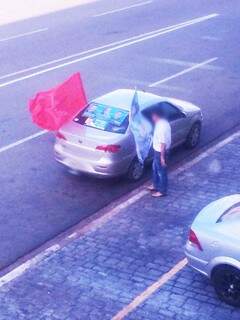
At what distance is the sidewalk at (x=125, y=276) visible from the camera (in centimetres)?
840

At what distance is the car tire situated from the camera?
827 centimetres

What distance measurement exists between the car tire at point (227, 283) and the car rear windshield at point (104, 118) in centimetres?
416

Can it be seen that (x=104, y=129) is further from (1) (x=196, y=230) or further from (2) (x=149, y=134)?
(1) (x=196, y=230)

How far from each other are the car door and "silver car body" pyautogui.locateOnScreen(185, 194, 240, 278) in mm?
4115

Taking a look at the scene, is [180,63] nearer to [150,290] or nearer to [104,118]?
[104,118]

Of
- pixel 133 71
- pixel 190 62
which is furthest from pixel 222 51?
pixel 133 71

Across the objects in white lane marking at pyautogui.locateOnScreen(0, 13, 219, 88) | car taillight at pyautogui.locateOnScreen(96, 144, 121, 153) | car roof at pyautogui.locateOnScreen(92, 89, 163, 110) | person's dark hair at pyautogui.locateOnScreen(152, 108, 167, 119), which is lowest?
white lane marking at pyautogui.locateOnScreen(0, 13, 219, 88)

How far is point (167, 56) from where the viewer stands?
20.8 metres

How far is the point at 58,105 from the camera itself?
1368cm

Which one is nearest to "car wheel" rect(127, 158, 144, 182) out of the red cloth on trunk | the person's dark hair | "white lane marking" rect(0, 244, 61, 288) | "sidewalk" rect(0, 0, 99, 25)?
the person's dark hair

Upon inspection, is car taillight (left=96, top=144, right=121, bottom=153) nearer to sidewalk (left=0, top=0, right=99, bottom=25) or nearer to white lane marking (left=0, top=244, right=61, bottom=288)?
white lane marking (left=0, top=244, right=61, bottom=288)

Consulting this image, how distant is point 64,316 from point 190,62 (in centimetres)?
1328

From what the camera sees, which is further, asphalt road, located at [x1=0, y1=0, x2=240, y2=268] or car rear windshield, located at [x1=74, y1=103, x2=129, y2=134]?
car rear windshield, located at [x1=74, y1=103, x2=129, y2=134]

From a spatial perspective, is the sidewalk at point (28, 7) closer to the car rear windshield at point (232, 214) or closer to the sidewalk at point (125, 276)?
the sidewalk at point (125, 276)
